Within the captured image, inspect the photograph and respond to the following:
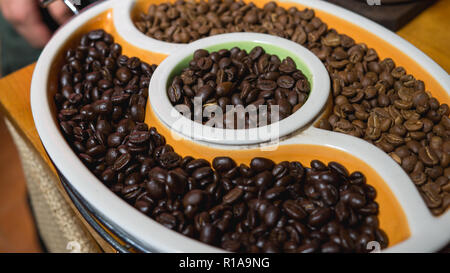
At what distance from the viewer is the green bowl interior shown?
1243 millimetres

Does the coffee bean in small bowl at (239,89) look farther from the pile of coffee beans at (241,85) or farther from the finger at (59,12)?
the finger at (59,12)

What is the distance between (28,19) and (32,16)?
3cm

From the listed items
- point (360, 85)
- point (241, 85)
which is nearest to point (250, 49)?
point (241, 85)

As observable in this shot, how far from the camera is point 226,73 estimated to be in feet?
3.96

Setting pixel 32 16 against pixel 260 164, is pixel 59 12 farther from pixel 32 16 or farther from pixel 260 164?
pixel 260 164

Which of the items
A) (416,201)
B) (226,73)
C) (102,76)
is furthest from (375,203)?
(102,76)

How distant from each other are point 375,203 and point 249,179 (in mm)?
327

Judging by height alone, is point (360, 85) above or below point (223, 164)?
below

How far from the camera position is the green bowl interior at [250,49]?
48.9 inches

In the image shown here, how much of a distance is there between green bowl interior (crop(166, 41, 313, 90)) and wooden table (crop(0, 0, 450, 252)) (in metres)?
0.54

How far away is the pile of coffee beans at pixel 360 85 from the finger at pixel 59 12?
421mm

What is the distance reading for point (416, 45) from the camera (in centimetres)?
148

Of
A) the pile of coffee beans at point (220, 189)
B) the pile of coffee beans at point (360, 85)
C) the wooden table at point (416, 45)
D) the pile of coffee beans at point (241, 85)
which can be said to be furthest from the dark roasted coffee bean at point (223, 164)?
the wooden table at point (416, 45)
